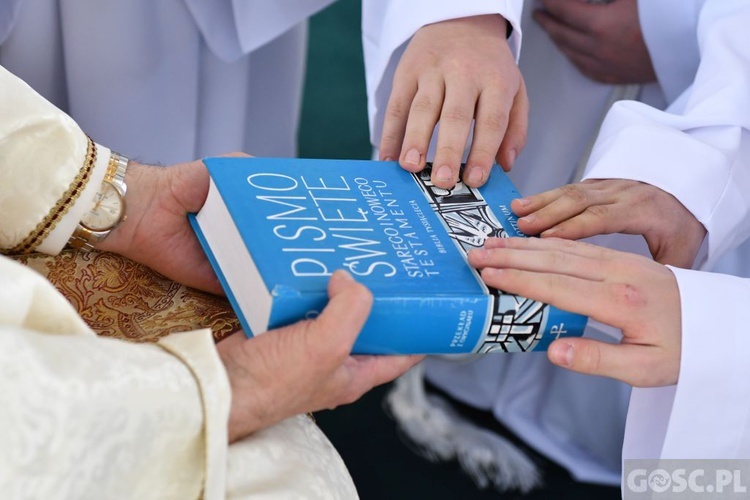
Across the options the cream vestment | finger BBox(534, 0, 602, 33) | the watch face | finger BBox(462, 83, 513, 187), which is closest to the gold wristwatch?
the watch face

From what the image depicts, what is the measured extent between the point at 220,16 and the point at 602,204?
688 millimetres

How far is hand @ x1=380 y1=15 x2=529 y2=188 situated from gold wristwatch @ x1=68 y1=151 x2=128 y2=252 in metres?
0.28

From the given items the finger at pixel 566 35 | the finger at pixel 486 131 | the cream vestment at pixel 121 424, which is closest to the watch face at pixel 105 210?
the cream vestment at pixel 121 424

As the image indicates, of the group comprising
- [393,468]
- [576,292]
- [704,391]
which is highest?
[576,292]

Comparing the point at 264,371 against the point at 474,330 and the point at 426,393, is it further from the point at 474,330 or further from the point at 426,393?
the point at 426,393

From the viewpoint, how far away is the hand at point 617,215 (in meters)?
0.78

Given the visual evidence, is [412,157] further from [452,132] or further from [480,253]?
[480,253]

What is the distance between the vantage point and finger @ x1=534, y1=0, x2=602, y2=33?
1.20 metres

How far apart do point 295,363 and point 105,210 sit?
0.29 m

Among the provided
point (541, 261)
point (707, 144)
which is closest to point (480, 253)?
point (541, 261)

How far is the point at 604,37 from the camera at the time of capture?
1.19 metres

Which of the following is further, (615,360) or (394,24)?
(394,24)

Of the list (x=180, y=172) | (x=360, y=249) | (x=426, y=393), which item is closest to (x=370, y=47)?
(x=180, y=172)

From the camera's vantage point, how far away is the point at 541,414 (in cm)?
151
